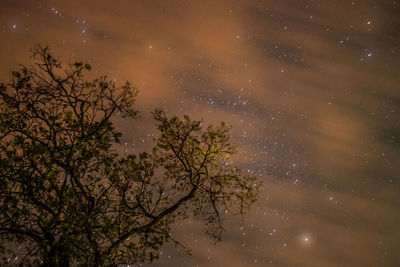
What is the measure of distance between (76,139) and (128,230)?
3624 mm

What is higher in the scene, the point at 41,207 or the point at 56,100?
the point at 56,100

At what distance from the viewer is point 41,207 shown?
1116 centimetres

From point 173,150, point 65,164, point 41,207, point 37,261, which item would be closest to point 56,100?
point 65,164

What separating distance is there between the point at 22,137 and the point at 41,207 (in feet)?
7.16

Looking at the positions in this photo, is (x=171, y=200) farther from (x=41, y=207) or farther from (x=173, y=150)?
(x=41, y=207)

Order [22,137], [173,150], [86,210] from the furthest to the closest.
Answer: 1. [173,150]
2. [86,210]
3. [22,137]

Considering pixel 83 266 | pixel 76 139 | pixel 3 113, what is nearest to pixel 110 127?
pixel 76 139

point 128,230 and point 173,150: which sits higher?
point 173,150

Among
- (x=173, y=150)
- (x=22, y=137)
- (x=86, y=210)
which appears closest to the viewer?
(x=22, y=137)

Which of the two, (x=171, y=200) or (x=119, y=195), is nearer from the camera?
(x=119, y=195)

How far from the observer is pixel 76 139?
36.1 feet

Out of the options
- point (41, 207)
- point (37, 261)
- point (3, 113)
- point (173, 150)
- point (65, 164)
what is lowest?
point (37, 261)

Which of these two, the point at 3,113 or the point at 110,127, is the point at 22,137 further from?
the point at 110,127

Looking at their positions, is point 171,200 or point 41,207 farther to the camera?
point 171,200
